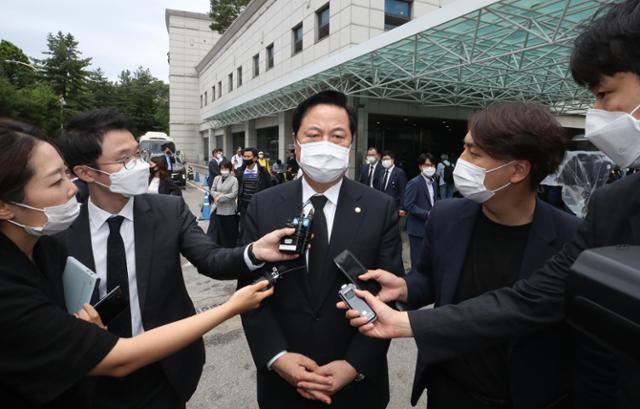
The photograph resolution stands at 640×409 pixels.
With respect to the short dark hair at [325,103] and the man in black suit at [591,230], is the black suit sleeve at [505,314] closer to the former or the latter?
the man in black suit at [591,230]

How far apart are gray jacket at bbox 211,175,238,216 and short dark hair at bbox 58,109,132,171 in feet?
14.6

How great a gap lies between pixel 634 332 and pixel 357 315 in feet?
2.83

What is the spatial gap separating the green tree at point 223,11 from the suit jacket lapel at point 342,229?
39.2m

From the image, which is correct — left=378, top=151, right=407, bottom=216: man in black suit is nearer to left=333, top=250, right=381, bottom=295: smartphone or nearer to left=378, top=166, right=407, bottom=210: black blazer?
left=378, top=166, right=407, bottom=210: black blazer

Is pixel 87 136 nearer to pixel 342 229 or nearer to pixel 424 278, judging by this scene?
pixel 342 229

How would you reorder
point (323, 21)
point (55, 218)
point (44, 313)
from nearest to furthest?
point (44, 313)
point (55, 218)
point (323, 21)

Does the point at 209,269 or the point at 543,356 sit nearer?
the point at 543,356

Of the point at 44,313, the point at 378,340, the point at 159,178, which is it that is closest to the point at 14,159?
the point at 44,313

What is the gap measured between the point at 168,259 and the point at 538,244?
1.71 m

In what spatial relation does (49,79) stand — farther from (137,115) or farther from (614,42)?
(614,42)

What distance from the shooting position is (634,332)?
700mm

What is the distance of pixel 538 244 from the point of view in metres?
1.53

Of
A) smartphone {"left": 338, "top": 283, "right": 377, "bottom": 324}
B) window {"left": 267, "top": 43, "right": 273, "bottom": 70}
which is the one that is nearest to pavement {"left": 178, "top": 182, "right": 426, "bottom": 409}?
smartphone {"left": 338, "top": 283, "right": 377, "bottom": 324}

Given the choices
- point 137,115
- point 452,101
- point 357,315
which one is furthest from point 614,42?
point 137,115
